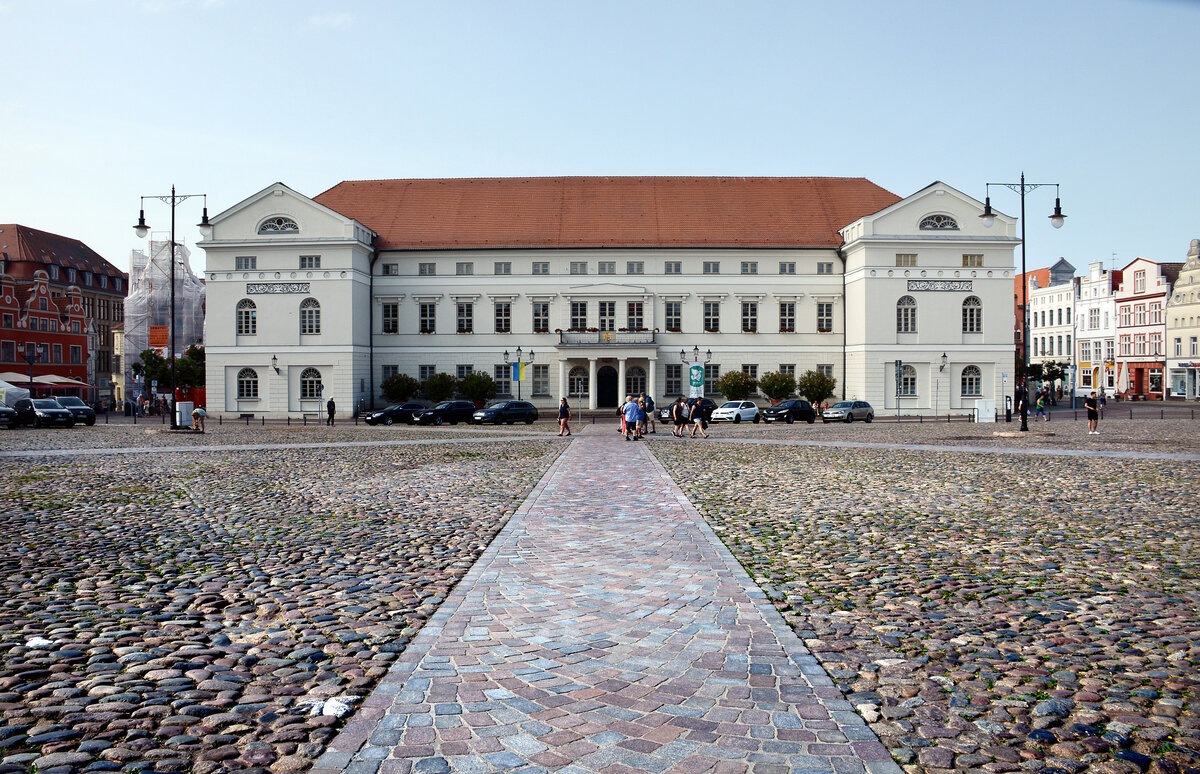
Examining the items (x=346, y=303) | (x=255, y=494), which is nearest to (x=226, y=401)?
(x=346, y=303)

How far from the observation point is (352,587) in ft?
24.4

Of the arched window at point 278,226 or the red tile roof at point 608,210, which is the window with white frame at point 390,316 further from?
the arched window at point 278,226

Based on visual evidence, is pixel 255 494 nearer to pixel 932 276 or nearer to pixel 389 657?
pixel 389 657

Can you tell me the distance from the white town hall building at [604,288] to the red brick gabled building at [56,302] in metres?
37.6

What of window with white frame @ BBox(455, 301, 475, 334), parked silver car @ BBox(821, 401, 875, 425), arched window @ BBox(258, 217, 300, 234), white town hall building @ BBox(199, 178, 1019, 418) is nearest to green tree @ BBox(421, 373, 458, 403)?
white town hall building @ BBox(199, 178, 1019, 418)

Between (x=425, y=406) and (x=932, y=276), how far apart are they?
3203cm

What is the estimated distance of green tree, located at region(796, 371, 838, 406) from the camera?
2078 inches

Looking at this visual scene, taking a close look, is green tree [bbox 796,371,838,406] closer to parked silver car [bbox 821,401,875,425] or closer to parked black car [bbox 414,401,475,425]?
parked silver car [bbox 821,401,875,425]

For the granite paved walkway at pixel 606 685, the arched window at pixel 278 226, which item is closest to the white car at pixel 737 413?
the arched window at pixel 278 226

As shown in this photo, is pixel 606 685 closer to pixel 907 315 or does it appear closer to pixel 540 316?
pixel 907 315

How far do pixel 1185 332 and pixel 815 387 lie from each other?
170 ft

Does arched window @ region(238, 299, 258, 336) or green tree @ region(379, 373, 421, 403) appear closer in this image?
green tree @ region(379, 373, 421, 403)

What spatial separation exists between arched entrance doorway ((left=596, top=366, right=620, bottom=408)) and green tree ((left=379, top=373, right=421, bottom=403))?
467 inches

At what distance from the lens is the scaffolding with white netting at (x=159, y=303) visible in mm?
77125
